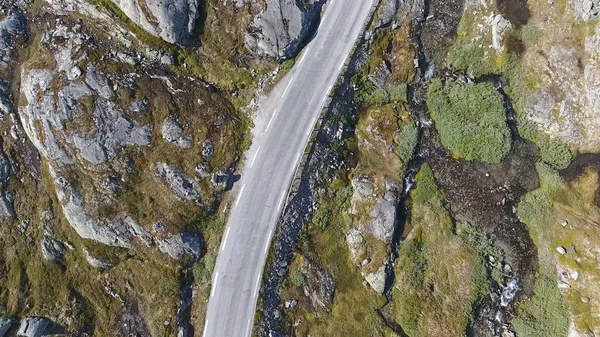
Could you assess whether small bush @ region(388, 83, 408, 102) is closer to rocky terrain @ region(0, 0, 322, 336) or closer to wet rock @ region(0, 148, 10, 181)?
rocky terrain @ region(0, 0, 322, 336)

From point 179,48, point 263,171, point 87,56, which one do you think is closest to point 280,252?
point 263,171

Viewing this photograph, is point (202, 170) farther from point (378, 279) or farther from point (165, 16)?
point (378, 279)

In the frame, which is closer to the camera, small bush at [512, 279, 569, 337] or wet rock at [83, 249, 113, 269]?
wet rock at [83, 249, 113, 269]

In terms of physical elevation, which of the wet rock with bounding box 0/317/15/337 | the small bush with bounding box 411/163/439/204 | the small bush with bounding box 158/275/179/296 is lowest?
the wet rock with bounding box 0/317/15/337

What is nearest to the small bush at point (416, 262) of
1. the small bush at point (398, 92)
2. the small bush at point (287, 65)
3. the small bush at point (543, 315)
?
the small bush at point (543, 315)

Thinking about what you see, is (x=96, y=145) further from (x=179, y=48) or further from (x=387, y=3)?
(x=387, y=3)

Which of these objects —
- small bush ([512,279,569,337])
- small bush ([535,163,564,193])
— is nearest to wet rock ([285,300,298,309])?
small bush ([512,279,569,337])
